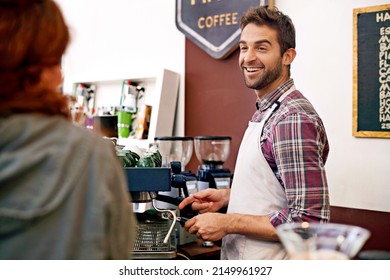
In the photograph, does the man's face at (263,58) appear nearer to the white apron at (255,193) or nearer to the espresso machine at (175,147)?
the white apron at (255,193)

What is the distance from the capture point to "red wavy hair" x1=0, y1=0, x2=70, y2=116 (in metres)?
0.61

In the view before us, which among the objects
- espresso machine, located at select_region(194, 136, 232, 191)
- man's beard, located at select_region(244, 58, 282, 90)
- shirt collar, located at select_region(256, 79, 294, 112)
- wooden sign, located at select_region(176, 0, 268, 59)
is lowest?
espresso machine, located at select_region(194, 136, 232, 191)

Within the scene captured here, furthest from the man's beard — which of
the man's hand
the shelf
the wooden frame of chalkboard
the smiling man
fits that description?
the shelf

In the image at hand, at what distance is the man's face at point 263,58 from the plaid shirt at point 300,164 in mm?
188

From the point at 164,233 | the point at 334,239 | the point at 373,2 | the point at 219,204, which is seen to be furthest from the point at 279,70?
the point at 334,239

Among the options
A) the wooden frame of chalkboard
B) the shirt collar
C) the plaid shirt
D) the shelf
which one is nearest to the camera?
the plaid shirt

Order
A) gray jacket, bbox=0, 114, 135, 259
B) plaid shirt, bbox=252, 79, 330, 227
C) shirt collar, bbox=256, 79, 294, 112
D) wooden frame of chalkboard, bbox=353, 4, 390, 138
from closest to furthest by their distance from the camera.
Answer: gray jacket, bbox=0, 114, 135, 259, plaid shirt, bbox=252, 79, 330, 227, shirt collar, bbox=256, 79, 294, 112, wooden frame of chalkboard, bbox=353, 4, 390, 138

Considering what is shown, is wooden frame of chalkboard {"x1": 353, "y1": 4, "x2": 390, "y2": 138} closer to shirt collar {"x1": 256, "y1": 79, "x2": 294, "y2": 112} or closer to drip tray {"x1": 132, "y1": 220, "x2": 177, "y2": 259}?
shirt collar {"x1": 256, "y1": 79, "x2": 294, "y2": 112}

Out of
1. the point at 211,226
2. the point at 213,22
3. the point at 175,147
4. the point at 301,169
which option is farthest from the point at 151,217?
the point at 213,22

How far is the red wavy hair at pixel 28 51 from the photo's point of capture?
610 millimetres

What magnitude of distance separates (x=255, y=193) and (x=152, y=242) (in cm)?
33

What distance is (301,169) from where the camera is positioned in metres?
1.20

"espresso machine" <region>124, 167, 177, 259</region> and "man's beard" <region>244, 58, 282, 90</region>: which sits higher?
"man's beard" <region>244, 58, 282, 90</region>
